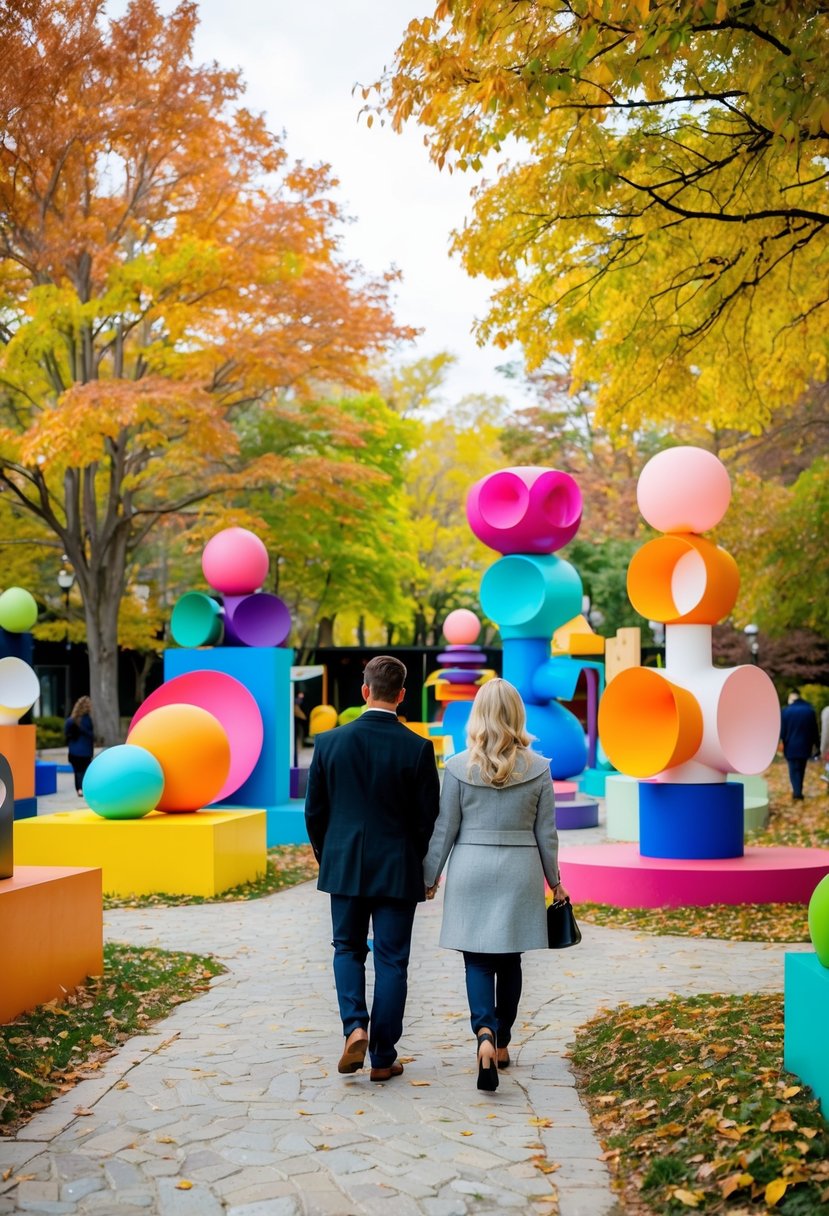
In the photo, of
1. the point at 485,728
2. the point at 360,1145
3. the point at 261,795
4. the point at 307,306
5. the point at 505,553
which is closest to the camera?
the point at 360,1145

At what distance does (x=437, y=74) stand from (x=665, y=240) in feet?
10.5

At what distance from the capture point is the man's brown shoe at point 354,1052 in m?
5.48

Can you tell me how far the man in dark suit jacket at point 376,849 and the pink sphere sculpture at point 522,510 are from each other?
1259 centimetres

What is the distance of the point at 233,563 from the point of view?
15.6 meters

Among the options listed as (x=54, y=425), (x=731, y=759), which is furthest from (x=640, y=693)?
(x=54, y=425)

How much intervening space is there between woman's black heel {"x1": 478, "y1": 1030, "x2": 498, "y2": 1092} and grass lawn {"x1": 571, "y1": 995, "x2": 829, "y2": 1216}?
41cm

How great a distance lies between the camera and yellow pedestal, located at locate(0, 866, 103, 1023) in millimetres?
6344

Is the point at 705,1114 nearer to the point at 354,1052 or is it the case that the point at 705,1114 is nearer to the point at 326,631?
the point at 354,1052

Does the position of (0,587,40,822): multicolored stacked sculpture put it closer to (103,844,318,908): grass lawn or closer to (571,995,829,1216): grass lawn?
(103,844,318,908): grass lawn

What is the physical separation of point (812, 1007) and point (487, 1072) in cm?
139

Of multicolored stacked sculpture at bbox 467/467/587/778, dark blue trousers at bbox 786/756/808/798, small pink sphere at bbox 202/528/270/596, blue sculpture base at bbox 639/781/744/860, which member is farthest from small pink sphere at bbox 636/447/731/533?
dark blue trousers at bbox 786/756/808/798

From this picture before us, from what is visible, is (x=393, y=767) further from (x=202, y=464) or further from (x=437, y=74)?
(x=202, y=464)

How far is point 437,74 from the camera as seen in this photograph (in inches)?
306

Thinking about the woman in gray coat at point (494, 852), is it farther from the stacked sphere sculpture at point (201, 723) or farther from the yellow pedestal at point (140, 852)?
the stacked sphere sculpture at point (201, 723)
